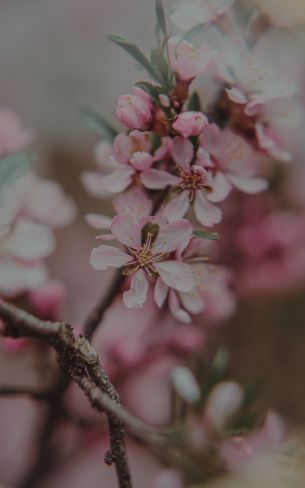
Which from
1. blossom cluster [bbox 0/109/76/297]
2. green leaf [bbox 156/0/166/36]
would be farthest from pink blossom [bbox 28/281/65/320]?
green leaf [bbox 156/0/166/36]

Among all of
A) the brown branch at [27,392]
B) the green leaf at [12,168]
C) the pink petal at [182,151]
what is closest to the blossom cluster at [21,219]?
the green leaf at [12,168]

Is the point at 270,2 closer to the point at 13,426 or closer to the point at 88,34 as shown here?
the point at 13,426

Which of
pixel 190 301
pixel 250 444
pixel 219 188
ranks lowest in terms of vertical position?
pixel 250 444

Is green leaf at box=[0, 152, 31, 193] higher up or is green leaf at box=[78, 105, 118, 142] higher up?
green leaf at box=[78, 105, 118, 142]

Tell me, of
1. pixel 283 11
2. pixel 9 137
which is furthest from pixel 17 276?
pixel 283 11

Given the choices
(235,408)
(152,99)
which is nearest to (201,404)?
(235,408)

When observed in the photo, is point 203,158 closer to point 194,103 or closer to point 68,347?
point 194,103

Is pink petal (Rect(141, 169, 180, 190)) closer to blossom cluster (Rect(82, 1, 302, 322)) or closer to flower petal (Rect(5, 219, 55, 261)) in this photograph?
blossom cluster (Rect(82, 1, 302, 322))
